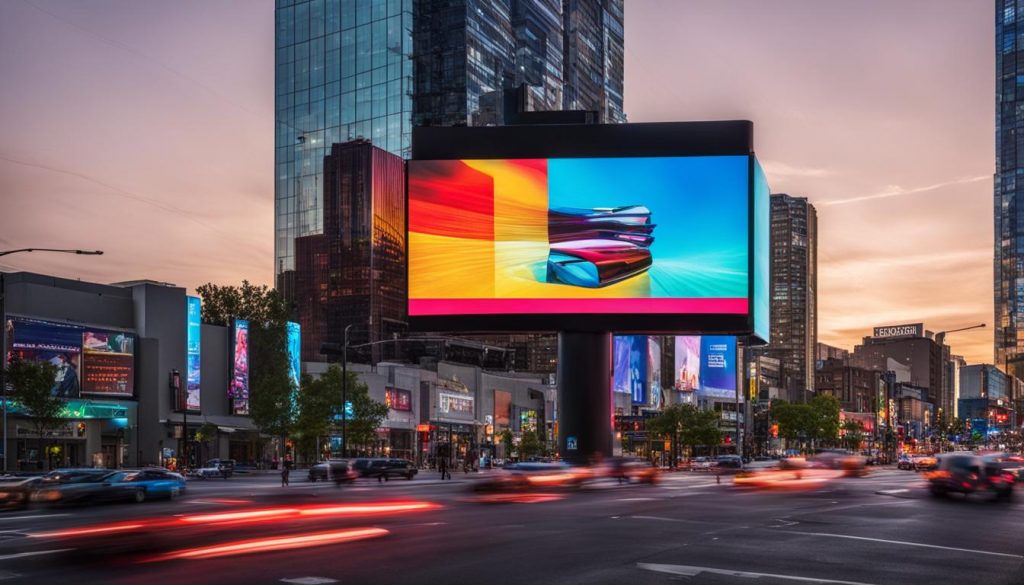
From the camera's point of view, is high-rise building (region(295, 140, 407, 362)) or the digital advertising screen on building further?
high-rise building (region(295, 140, 407, 362))

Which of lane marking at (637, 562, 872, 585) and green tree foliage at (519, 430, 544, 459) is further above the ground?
lane marking at (637, 562, 872, 585)

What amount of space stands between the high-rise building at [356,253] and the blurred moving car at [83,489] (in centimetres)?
14401

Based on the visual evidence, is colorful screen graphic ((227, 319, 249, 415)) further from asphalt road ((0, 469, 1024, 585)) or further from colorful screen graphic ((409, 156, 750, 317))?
asphalt road ((0, 469, 1024, 585))

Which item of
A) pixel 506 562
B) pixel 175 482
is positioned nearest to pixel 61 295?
pixel 175 482

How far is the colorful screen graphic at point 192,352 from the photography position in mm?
92688

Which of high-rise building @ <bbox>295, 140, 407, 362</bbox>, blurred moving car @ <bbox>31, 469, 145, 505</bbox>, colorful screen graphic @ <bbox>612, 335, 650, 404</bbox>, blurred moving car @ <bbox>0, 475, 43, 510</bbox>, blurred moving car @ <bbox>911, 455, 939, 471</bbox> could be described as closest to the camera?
blurred moving car @ <bbox>0, 475, 43, 510</bbox>

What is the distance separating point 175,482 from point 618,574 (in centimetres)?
3060

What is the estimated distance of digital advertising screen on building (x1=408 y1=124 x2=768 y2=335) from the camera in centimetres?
6588

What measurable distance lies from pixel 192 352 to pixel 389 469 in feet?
110

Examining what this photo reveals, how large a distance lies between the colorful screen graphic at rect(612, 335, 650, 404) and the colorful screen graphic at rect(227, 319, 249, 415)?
65.2 m

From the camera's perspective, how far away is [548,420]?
151875mm

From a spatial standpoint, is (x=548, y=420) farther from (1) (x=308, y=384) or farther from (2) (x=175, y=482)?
(2) (x=175, y=482)

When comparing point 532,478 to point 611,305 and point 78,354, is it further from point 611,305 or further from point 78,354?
point 78,354

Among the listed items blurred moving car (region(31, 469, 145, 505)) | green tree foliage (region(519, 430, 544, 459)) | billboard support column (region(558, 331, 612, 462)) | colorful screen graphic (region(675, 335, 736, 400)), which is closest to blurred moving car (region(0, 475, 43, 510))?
blurred moving car (region(31, 469, 145, 505))
